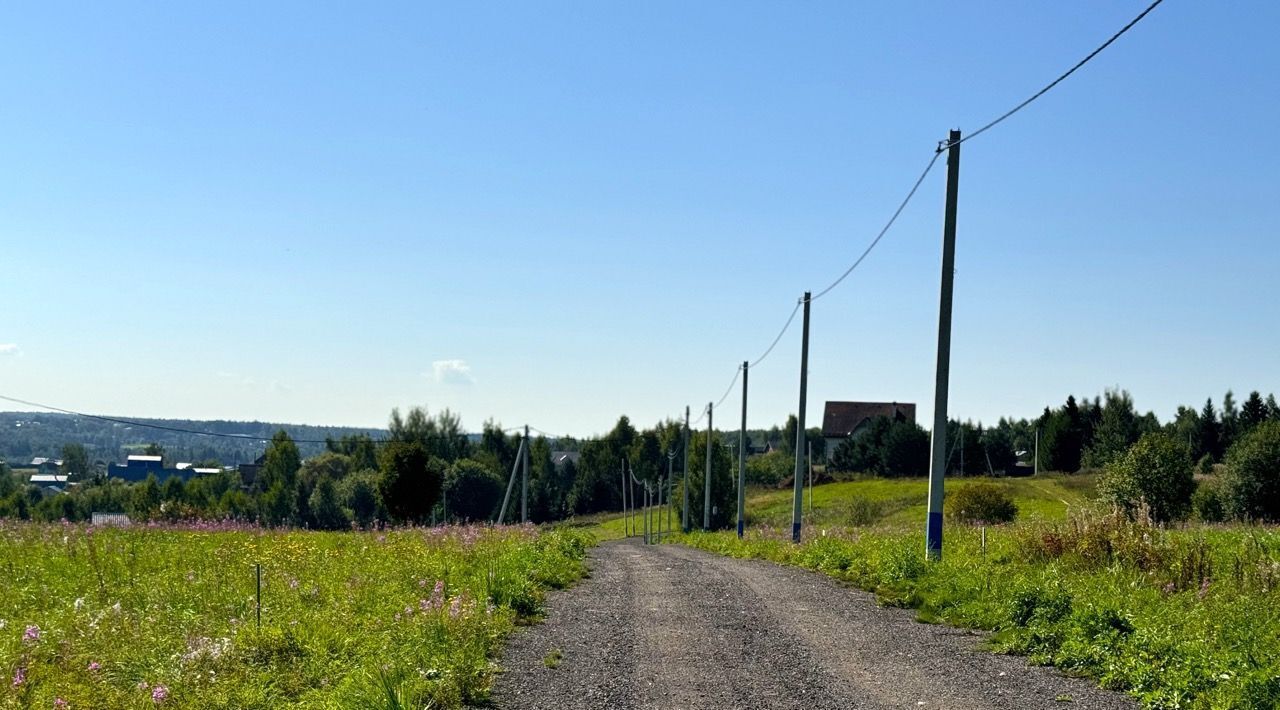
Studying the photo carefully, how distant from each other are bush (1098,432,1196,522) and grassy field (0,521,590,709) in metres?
35.4

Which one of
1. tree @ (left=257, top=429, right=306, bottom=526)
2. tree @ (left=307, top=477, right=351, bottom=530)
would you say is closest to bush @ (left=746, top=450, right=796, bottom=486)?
tree @ (left=307, top=477, right=351, bottom=530)

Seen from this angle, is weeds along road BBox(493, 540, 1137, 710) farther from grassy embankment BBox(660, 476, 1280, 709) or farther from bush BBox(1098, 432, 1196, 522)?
bush BBox(1098, 432, 1196, 522)

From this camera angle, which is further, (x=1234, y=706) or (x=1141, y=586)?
(x=1141, y=586)

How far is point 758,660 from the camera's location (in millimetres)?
11156

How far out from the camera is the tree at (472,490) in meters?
102

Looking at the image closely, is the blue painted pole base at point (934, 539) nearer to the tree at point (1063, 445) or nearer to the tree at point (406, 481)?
the tree at point (406, 481)

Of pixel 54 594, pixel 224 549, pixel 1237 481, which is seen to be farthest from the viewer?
pixel 1237 481

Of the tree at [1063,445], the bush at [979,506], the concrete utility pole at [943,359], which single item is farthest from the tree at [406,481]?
the tree at [1063,445]

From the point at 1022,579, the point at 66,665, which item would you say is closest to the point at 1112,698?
the point at 1022,579

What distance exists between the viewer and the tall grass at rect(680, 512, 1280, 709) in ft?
30.9

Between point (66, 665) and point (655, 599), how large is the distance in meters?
7.99

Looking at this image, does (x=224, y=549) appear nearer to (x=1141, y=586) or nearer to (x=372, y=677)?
(x=372, y=677)

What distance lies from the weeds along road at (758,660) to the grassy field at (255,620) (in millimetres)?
623

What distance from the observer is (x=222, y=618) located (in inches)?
513
